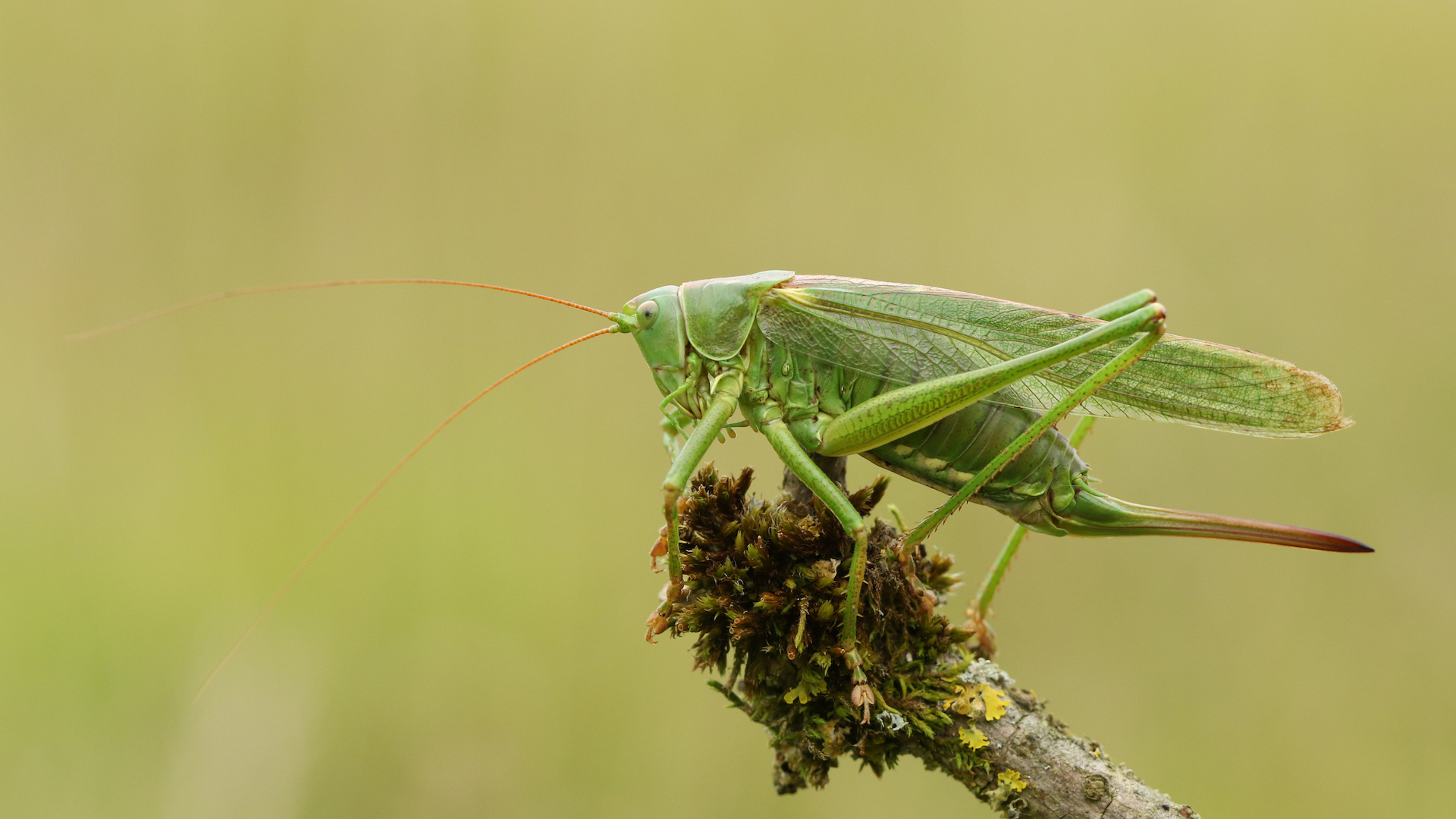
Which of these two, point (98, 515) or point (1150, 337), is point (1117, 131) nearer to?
point (1150, 337)

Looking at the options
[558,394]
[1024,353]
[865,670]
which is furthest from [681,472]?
[558,394]

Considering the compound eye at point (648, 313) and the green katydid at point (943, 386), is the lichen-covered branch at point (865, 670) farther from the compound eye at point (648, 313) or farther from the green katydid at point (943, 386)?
the compound eye at point (648, 313)

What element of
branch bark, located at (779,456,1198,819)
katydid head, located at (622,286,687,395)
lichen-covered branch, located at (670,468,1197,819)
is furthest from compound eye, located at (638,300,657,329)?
branch bark, located at (779,456,1198,819)

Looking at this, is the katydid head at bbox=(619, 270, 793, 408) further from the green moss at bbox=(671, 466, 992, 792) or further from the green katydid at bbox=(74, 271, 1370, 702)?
the green moss at bbox=(671, 466, 992, 792)

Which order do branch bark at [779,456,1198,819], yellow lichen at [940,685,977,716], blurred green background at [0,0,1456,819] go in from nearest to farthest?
→ 1. branch bark at [779,456,1198,819]
2. yellow lichen at [940,685,977,716]
3. blurred green background at [0,0,1456,819]

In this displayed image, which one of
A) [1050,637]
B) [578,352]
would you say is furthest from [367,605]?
[1050,637]

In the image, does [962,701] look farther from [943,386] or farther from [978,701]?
[943,386]

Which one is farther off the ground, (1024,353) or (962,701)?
(1024,353)
